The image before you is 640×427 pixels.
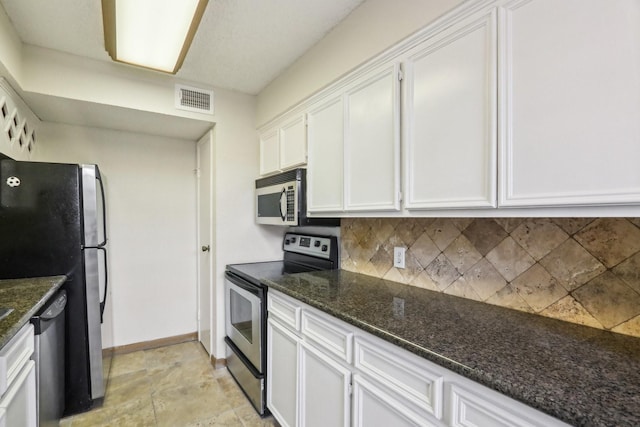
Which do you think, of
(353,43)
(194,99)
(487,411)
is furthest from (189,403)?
(353,43)

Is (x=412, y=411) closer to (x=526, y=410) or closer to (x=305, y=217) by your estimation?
(x=526, y=410)

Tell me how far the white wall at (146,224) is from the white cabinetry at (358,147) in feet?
5.80

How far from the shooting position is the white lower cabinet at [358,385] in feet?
2.77

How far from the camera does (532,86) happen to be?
3.28 ft

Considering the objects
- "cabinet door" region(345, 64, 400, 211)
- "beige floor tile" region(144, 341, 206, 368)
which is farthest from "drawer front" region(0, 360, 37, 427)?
"cabinet door" region(345, 64, 400, 211)

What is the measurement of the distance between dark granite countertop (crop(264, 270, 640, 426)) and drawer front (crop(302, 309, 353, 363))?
77 mm

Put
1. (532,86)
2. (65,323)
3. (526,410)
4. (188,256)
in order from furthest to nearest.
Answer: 1. (188,256)
2. (65,323)
3. (532,86)
4. (526,410)

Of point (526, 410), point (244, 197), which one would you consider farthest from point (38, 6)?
point (526, 410)

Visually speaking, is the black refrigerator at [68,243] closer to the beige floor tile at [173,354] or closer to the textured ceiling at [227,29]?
the beige floor tile at [173,354]

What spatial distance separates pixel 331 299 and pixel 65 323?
177 cm

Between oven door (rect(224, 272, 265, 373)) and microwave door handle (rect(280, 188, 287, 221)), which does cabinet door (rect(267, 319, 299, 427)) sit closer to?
oven door (rect(224, 272, 265, 373))

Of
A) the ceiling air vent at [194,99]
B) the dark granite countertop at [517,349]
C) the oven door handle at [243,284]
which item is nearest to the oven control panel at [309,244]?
the oven door handle at [243,284]

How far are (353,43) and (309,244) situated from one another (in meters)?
1.50

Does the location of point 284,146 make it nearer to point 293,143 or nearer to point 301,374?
point 293,143
